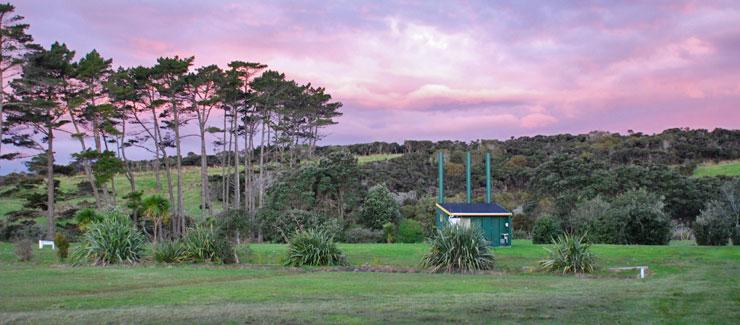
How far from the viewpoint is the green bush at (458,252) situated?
870 inches

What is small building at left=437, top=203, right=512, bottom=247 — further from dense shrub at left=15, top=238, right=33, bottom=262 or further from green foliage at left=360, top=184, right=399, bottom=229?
dense shrub at left=15, top=238, right=33, bottom=262

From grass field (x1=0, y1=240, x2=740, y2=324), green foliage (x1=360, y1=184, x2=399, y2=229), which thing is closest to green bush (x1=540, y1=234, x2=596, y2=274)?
grass field (x1=0, y1=240, x2=740, y2=324)

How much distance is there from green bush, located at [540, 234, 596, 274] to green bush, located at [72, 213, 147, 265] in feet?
47.6

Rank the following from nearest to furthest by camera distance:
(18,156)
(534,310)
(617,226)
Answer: (534,310)
(617,226)
(18,156)

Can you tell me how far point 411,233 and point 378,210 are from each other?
15.7 ft

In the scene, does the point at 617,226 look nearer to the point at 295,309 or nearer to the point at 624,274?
the point at 624,274

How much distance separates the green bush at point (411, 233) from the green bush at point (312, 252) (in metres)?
18.1

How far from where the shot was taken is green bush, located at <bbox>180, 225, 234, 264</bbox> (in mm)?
24922

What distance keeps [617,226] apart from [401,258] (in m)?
13.7

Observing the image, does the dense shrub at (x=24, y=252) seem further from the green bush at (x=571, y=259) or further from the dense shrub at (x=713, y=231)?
the dense shrub at (x=713, y=231)

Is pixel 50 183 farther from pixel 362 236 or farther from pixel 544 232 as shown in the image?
pixel 544 232

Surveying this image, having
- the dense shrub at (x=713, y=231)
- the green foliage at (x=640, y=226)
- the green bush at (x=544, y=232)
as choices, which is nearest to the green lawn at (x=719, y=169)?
the green foliage at (x=640, y=226)

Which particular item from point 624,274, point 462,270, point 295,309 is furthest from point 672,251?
point 295,309

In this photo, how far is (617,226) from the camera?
111 feet
